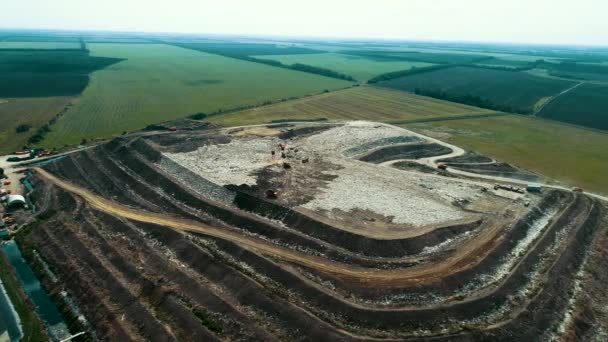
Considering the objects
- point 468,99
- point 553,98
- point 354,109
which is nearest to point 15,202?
point 354,109

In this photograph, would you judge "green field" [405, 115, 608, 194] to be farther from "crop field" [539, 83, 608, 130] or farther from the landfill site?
the landfill site

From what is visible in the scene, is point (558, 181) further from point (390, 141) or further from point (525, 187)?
point (390, 141)

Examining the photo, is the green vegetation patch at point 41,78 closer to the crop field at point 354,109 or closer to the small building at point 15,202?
the crop field at point 354,109

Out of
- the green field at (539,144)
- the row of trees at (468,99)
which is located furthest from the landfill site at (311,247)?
the row of trees at (468,99)

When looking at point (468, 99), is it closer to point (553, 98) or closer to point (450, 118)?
point (450, 118)

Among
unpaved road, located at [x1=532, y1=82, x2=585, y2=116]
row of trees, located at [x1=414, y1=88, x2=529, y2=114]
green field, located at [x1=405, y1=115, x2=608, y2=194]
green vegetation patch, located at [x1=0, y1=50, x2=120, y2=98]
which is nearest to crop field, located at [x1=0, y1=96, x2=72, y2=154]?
green vegetation patch, located at [x1=0, y1=50, x2=120, y2=98]

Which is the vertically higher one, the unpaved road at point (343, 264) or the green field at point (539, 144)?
the green field at point (539, 144)
